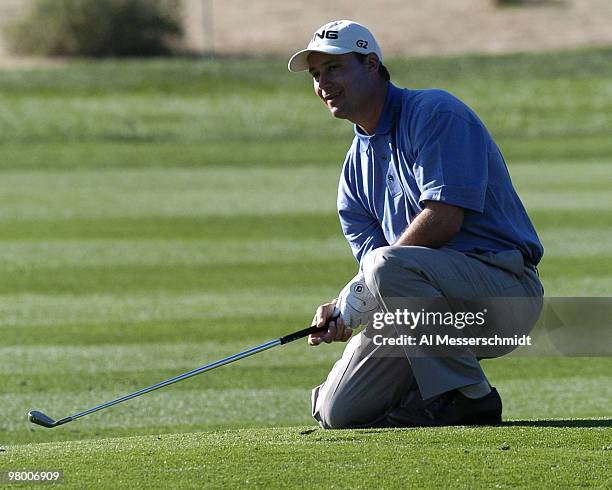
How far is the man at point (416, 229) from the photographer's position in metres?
5.23

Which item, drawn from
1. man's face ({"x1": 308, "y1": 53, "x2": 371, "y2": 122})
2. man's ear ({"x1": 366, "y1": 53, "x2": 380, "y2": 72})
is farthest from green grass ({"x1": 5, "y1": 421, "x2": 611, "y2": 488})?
man's ear ({"x1": 366, "y1": 53, "x2": 380, "y2": 72})

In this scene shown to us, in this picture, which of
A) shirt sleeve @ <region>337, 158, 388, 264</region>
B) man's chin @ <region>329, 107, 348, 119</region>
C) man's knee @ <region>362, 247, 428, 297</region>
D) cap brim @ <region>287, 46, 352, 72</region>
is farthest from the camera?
shirt sleeve @ <region>337, 158, 388, 264</region>

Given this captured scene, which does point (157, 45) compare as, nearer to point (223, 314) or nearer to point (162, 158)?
point (162, 158)

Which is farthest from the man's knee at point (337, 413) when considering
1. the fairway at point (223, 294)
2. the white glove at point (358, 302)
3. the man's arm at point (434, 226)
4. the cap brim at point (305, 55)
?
→ the cap brim at point (305, 55)

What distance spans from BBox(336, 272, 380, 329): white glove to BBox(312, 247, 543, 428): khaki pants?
49 millimetres

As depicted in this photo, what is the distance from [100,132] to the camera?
2197cm

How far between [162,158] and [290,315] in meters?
10.4

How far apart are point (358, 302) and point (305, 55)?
1.11m

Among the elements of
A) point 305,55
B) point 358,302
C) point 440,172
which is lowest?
point 358,302

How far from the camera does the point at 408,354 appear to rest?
528 centimetres

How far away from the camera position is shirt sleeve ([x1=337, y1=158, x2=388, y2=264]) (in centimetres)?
590

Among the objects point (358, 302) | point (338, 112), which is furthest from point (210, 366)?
point (338, 112)

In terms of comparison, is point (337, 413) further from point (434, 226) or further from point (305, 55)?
point (305, 55)

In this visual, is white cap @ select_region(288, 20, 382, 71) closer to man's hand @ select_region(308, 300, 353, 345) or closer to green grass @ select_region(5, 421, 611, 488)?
man's hand @ select_region(308, 300, 353, 345)
